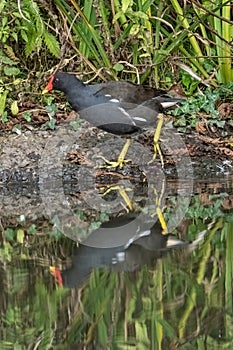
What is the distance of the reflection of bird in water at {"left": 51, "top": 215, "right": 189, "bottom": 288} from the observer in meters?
4.05

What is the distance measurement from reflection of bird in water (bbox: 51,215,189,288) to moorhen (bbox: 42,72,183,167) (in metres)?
1.52

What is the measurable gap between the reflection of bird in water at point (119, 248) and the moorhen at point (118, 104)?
1517mm

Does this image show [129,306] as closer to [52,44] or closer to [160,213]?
[160,213]

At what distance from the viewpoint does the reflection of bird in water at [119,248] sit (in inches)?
159

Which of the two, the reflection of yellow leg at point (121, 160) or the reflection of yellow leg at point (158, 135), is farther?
the reflection of yellow leg at point (121, 160)

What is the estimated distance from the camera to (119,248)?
4543mm

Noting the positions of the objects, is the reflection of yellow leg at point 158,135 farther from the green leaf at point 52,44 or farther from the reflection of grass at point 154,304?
the reflection of grass at point 154,304

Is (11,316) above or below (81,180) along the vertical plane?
above

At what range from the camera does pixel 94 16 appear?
825 cm

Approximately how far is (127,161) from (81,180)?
43 cm

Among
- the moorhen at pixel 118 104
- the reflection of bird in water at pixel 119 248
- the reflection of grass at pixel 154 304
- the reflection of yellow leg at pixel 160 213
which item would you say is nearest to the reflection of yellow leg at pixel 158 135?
the moorhen at pixel 118 104

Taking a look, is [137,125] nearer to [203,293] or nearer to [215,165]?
[215,165]

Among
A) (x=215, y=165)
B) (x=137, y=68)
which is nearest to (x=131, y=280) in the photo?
(x=215, y=165)

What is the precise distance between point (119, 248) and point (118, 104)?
2.31 m
